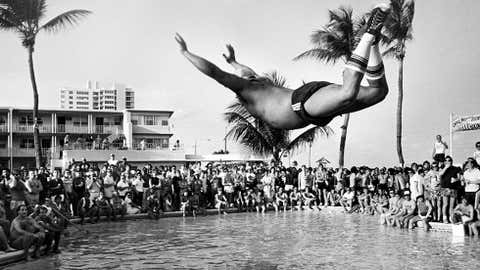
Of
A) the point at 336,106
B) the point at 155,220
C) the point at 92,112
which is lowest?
the point at 155,220

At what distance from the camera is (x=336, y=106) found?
3594 mm

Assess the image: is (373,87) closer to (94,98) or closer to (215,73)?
(215,73)

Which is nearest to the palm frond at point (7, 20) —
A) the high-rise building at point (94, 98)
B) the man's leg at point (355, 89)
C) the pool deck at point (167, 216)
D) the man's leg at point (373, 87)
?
the pool deck at point (167, 216)

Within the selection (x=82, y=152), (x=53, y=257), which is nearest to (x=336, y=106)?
(x=53, y=257)

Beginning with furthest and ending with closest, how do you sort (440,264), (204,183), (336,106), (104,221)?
(204,183), (104,221), (440,264), (336,106)

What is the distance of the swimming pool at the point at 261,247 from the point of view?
10.3 metres

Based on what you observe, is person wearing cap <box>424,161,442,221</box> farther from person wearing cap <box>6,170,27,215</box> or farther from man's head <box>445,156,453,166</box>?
person wearing cap <box>6,170,27,215</box>

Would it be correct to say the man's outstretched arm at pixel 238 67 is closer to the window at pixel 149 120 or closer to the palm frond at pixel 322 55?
the palm frond at pixel 322 55

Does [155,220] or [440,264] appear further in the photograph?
[155,220]

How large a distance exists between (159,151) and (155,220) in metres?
26.5

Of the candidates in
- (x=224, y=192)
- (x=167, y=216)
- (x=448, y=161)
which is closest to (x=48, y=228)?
(x=167, y=216)

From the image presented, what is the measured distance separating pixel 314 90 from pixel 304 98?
0.29 feet

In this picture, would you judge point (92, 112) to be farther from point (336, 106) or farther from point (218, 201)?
point (336, 106)

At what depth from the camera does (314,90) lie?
12.3 ft
